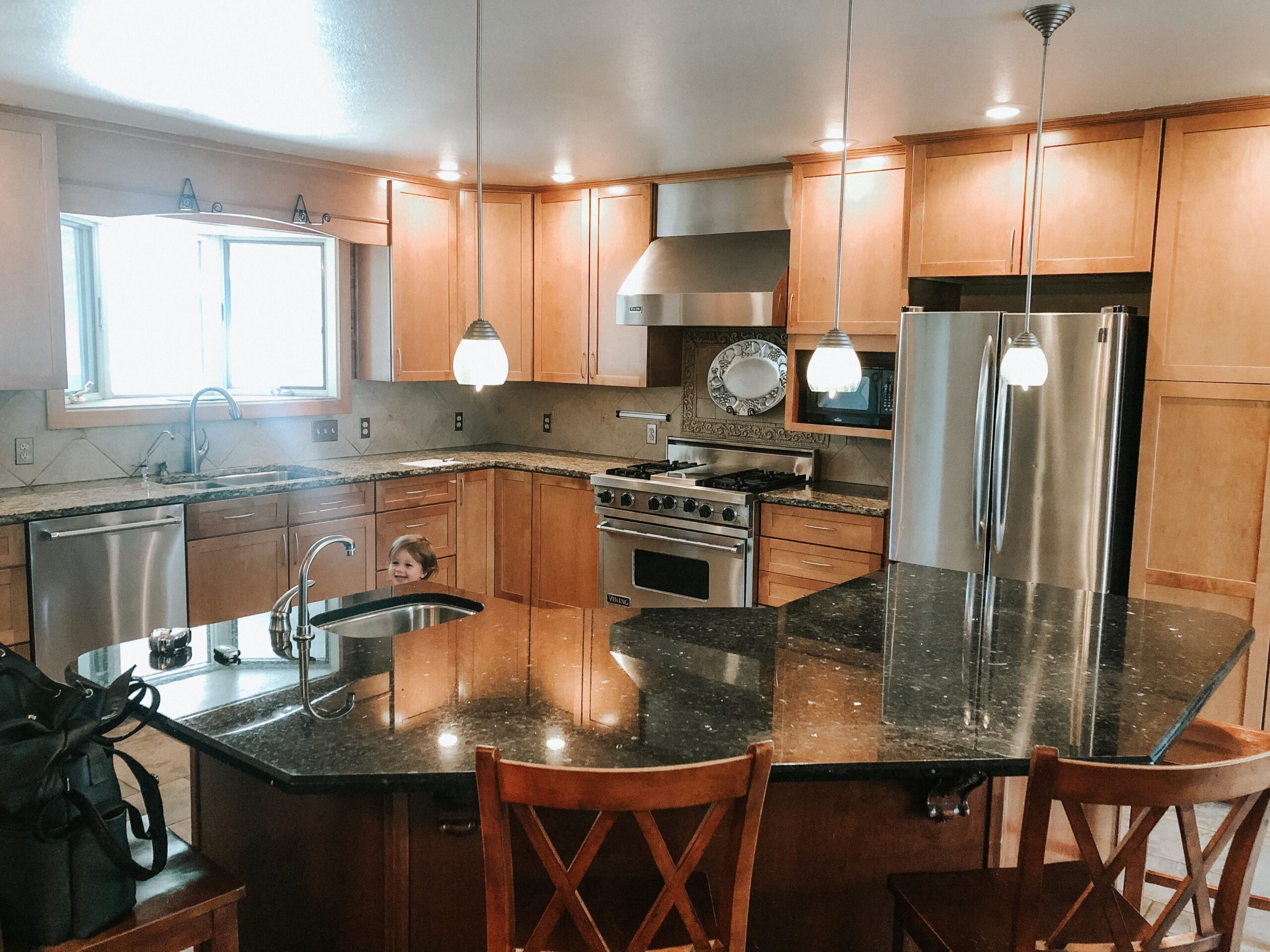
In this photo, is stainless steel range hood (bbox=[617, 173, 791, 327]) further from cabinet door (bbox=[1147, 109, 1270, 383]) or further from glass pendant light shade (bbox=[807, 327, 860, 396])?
glass pendant light shade (bbox=[807, 327, 860, 396])

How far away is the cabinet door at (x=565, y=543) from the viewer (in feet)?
16.3

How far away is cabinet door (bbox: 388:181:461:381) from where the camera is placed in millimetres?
4949

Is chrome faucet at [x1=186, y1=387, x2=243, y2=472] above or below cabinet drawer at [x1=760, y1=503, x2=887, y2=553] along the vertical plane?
above

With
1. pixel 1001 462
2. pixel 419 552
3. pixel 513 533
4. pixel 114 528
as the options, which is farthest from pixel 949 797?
pixel 513 533

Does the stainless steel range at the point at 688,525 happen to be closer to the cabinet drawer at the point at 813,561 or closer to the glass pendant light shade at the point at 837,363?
the cabinet drawer at the point at 813,561

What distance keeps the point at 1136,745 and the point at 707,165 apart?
11.6 feet

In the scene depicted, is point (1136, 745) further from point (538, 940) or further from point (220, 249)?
point (220, 249)

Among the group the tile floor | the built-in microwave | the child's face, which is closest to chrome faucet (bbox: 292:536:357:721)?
the tile floor

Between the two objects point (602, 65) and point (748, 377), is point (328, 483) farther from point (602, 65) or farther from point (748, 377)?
point (602, 65)

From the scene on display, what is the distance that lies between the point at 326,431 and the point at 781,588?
2.49 metres

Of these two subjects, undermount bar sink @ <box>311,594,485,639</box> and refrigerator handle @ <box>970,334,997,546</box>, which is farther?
refrigerator handle @ <box>970,334,997,546</box>

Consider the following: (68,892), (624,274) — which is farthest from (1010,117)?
(68,892)

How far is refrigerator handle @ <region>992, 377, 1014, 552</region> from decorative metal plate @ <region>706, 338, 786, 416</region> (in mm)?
1389

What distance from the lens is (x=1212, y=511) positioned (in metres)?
3.43
